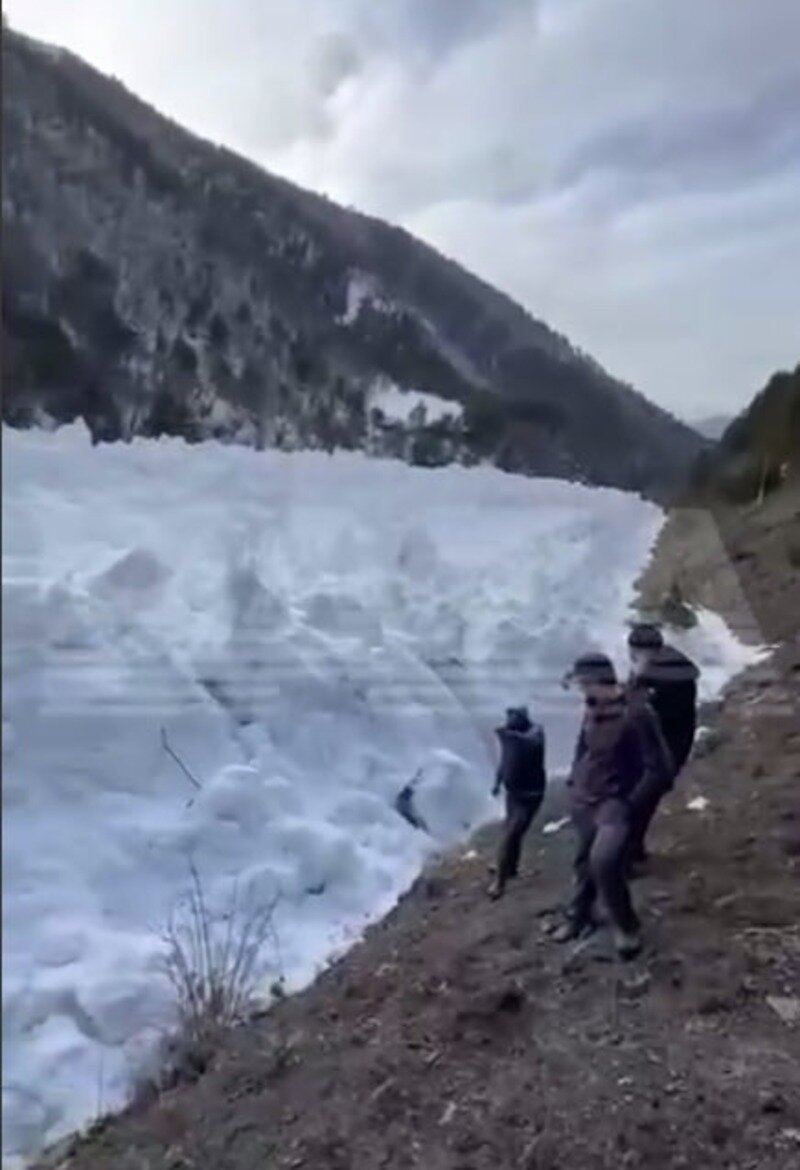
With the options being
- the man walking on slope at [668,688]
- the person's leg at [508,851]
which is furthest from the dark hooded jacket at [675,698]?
the person's leg at [508,851]

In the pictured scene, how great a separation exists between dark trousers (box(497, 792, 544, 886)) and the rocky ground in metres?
0.02

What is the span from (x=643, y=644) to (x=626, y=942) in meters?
0.27

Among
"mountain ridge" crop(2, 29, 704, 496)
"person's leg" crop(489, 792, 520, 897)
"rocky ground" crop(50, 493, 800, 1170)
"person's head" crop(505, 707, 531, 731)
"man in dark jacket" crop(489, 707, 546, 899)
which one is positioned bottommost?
"rocky ground" crop(50, 493, 800, 1170)

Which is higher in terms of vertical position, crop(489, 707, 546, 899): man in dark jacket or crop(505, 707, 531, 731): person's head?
crop(505, 707, 531, 731): person's head

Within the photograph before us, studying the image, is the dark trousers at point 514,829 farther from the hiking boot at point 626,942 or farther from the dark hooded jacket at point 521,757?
the hiking boot at point 626,942

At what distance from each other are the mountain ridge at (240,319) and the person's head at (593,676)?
0.10 metres

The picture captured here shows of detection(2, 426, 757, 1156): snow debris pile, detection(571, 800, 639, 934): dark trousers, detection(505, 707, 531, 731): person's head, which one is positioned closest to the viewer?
detection(2, 426, 757, 1156): snow debris pile

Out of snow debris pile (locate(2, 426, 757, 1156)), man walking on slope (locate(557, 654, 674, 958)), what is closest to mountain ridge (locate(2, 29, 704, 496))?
snow debris pile (locate(2, 426, 757, 1156))

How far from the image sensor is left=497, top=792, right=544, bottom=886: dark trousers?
34.4 inches

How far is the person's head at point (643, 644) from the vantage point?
2.85ft

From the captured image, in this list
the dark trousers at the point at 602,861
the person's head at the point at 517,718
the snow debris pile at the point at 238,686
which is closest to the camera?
the snow debris pile at the point at 238,686

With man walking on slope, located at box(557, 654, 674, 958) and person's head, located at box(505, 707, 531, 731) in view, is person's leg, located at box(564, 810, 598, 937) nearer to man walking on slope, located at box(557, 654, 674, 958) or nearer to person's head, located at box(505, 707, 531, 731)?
man walking on slope, located at box(557, 654, 674, 958)

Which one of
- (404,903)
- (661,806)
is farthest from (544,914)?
(404,903)

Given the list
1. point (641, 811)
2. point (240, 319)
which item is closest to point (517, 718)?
point (641, 811)
